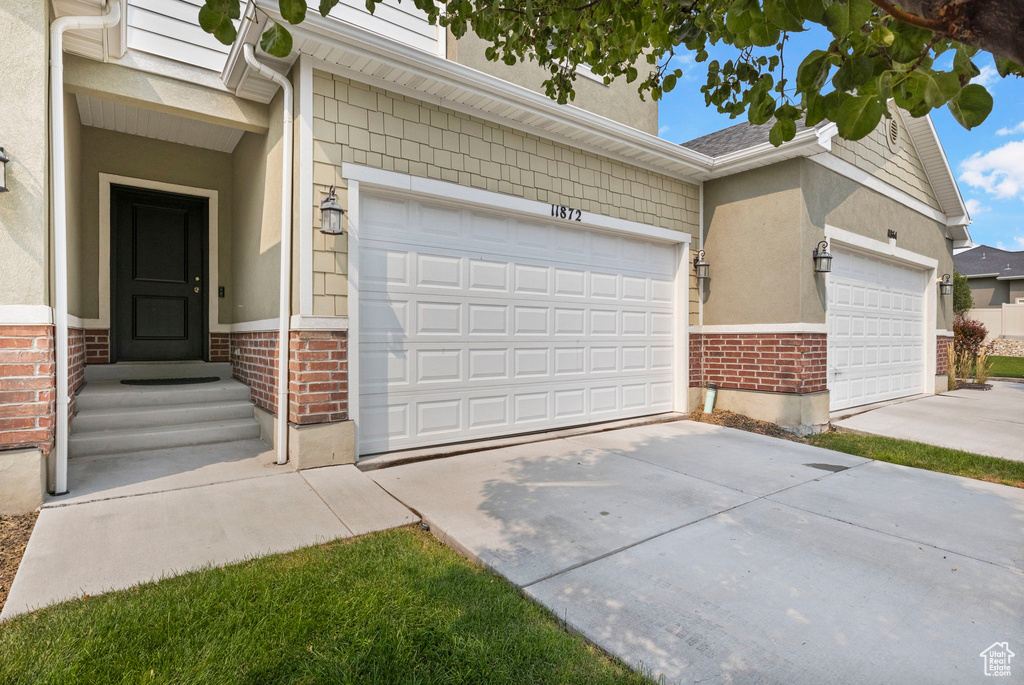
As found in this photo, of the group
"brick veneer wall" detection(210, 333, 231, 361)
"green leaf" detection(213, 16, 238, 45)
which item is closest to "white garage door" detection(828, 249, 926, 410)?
"green leaf" detection(213, 16, 238, 45)

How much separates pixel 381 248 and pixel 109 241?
331 cm

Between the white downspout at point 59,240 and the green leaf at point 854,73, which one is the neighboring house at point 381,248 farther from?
the green leaf at point 854,73

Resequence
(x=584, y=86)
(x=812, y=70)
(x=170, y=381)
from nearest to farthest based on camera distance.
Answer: (x=812, y=70) < (x=170, y=381) < (x=584, y=86)

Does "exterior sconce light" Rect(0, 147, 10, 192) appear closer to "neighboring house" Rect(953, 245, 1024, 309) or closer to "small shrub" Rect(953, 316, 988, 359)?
"small shrub" Rect(953, 316, 988, 359)

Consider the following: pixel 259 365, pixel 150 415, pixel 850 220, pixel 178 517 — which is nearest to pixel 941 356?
pixel 850 220

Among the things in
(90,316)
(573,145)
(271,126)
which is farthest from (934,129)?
(90,316)

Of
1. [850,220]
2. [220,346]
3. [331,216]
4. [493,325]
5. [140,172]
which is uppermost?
[140,172]

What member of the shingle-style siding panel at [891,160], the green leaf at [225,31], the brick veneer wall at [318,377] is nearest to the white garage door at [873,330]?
the shingle-style siding panel at [891,160]

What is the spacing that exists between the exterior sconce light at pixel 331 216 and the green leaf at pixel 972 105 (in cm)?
385

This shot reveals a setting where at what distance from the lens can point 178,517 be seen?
10.6 ft

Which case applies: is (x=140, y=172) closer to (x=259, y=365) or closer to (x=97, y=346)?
(x=97, y=346)

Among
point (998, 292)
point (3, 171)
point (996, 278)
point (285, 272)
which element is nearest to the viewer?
point (3, 171)

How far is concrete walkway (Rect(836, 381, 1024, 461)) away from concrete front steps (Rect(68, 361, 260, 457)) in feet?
23.4

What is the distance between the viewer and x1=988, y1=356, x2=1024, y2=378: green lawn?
520 inches
